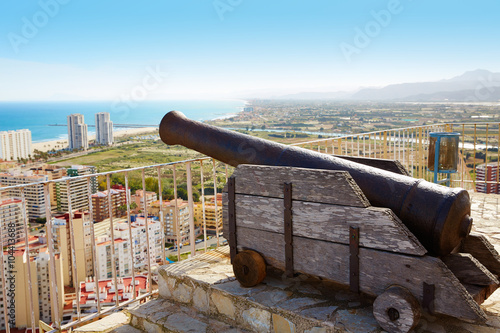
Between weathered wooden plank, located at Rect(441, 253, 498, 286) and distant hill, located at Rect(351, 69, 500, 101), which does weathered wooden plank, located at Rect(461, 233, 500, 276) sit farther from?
distant hill, located at Rect(351, 69, 500, 101)

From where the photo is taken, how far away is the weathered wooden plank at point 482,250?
2.56m

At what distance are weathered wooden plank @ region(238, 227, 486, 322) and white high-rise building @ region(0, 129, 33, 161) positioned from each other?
Answer: 1412 inches

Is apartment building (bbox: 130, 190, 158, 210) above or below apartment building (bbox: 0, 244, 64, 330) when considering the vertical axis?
above

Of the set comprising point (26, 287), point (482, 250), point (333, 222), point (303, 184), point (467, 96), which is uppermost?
point (467, 96)

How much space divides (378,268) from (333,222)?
35 cm

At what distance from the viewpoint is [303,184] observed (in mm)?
2516

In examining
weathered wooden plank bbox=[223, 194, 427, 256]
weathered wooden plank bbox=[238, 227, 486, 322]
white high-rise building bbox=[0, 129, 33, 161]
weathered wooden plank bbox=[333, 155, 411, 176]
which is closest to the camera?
weathered wooden plank bbox=[238, 227, 486, 322]

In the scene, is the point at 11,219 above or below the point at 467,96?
below

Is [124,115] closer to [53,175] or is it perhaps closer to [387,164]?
[53,175]

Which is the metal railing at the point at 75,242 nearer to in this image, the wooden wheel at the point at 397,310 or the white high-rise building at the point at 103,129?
the wooden wheel at the point at 397,310

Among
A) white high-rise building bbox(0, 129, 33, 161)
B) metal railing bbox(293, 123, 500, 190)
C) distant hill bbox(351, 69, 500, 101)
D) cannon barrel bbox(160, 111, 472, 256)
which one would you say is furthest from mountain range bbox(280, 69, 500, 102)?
white high-rise building bbox(0, 129, 33, 161)

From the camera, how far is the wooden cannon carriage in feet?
6.93

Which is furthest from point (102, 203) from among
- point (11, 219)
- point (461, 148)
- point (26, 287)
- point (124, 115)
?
point (124, 115)

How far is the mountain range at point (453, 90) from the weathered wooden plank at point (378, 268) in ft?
45.9
